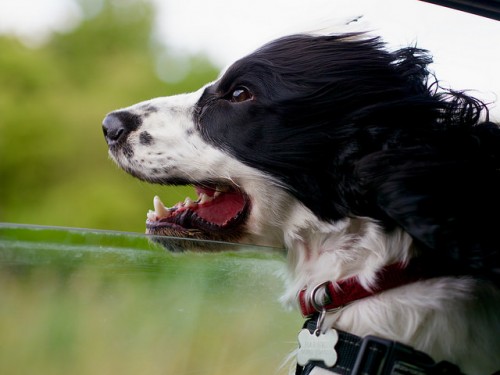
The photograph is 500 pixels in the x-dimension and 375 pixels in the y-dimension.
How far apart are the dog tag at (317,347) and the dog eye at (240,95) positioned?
426mm

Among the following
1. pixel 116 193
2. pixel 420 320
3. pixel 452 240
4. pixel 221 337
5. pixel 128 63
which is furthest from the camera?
pixel 128 63

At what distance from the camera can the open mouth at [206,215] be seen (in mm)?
1188

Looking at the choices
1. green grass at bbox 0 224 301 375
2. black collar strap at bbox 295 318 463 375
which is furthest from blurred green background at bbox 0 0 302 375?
black collar strap at bbox 295 318 463 375

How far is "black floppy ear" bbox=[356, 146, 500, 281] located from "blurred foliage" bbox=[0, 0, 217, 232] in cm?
63

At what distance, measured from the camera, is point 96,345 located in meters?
0.99

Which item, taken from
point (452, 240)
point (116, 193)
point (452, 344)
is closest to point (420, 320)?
point (452, 344)

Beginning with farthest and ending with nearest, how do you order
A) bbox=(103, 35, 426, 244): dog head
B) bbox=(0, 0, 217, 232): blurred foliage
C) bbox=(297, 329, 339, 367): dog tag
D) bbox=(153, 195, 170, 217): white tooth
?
bbox=(0, 0, 217, 232): blurred foliage, bbox=(153, 195, 170, 217): white tooth, bbox=(103, 35, 426, 244): dog head, bbox=(297, 329, 339, 367): dog tag

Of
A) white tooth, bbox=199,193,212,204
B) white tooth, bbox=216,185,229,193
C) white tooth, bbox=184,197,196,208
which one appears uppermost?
white tooth, bbox=216,185,229,193

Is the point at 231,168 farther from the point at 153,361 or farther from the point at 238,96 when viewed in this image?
the point at 153,361

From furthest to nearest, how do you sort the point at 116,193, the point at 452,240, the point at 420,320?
the point at 116,193, the point at 420,320, the point at 452,240

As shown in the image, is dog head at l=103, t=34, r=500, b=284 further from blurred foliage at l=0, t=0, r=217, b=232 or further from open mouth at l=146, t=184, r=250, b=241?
blurred foliage at l=0, t=0, r=217, b=232

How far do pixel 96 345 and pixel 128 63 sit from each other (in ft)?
5.48

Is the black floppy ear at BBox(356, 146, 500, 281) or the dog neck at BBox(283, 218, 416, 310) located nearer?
the black floppy ear at BBox(356, 146, 500, 281)

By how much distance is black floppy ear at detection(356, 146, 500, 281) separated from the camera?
36.0 inches
